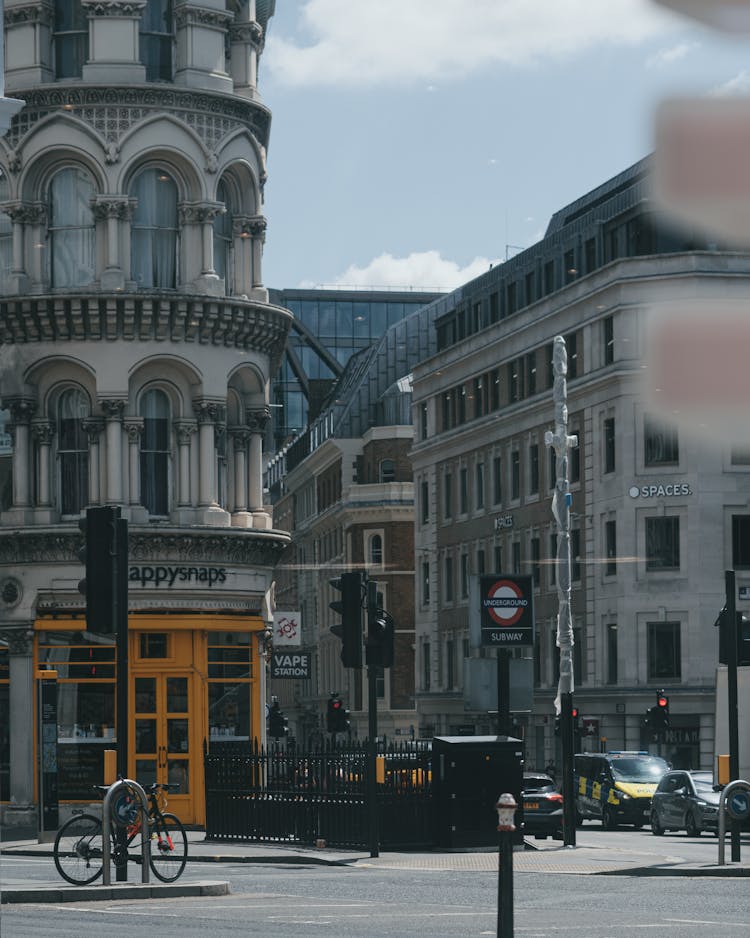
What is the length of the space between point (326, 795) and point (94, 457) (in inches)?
455

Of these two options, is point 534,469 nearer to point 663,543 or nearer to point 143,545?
point 663,543

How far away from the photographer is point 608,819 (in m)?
47.5

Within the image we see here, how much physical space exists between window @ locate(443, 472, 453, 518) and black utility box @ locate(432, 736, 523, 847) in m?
56.2

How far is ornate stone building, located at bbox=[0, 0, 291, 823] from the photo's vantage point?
3997cm

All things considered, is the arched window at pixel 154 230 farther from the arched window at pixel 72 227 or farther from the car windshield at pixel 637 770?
the car windshield at pixel 637 770

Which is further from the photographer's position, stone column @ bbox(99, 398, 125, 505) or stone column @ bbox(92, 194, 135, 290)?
stone column @ bbox(99, 398, 125, 505)

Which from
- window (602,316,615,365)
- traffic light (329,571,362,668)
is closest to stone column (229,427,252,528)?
traffic light (329,571,362,668)

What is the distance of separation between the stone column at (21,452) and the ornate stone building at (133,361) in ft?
0.14

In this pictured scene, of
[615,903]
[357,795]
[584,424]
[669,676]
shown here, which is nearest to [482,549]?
[669,676]

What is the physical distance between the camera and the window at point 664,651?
6950 cm

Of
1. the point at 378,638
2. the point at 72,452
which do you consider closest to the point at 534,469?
the point at 72,452

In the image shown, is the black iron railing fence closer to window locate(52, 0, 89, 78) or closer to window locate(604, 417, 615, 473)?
window locate(604, 417, 615, 473)

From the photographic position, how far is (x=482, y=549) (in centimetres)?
8369

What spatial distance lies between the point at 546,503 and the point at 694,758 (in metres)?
10.9
